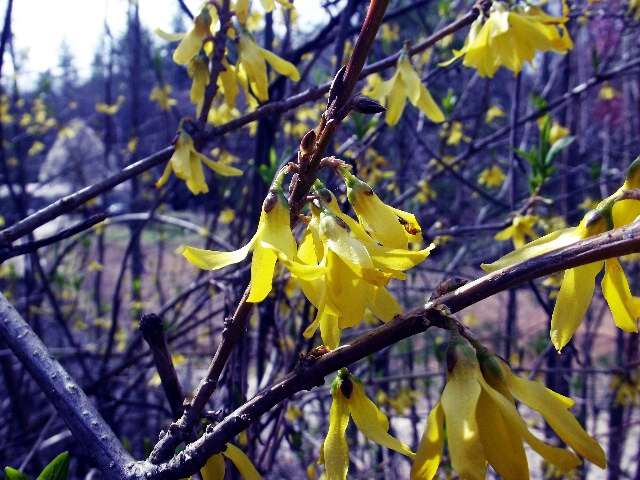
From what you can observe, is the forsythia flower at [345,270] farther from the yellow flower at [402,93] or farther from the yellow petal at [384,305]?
the yellow flower at [402,93]

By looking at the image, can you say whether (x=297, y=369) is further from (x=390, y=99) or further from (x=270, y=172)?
(x=270, y=172)

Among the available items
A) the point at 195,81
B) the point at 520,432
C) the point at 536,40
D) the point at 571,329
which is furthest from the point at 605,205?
the point at 195,81

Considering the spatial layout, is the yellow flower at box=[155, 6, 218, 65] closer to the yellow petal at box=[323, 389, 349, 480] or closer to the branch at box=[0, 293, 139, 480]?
the branch at box=[0, 293, 139, 480]

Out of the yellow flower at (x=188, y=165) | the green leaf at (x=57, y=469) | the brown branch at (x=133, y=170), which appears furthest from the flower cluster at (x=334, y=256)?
the yellow flower at (x=188, y=165)

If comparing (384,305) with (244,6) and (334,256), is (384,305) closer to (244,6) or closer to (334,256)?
(334,256)

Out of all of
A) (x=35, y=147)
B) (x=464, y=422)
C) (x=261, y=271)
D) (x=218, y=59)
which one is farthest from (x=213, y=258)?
(x=35, y=147)

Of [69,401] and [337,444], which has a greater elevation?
[69,401]
